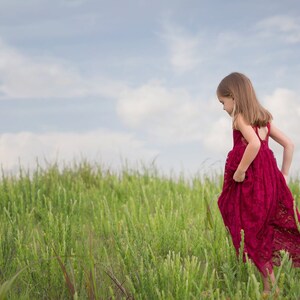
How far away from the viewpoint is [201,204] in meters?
5.73

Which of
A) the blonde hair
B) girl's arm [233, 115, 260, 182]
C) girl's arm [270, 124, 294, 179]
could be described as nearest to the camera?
girl's arm [233, 115, 260, 182]

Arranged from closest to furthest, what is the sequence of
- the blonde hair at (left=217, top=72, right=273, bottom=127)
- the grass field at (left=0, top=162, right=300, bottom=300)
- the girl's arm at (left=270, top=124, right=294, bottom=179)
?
the grass field at (left=0, top=162, right=300, bottom=300) < the blonde hair at (left=217, top=72, right=273, bottom=127) < the girl's arm at (left=270, top=124, right=294, bottom=179)

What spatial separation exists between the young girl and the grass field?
147 mm

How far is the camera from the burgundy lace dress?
3.17 m

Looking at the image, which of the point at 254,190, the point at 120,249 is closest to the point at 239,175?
the point at 254,190

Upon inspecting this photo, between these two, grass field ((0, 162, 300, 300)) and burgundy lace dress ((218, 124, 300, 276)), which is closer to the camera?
grass field ((0, 162, 300, 300))

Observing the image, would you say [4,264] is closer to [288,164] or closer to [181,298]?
[181,298]

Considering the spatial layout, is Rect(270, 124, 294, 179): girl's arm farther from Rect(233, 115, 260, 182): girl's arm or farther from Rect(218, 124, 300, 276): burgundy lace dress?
Rect(233, 115, 260, 182): girl's arm

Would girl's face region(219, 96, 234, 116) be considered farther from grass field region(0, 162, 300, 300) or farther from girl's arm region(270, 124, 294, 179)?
grass field region(0, 162, 300, 300)

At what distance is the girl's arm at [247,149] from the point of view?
3.07m

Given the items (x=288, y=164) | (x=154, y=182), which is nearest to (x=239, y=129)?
(x=288, y=164)

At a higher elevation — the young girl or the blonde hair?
the blonde hair

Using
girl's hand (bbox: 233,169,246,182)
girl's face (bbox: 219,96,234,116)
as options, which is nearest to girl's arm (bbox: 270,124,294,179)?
girl's face (bbox: 219,96,234,116)

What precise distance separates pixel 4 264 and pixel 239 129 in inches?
70.7
